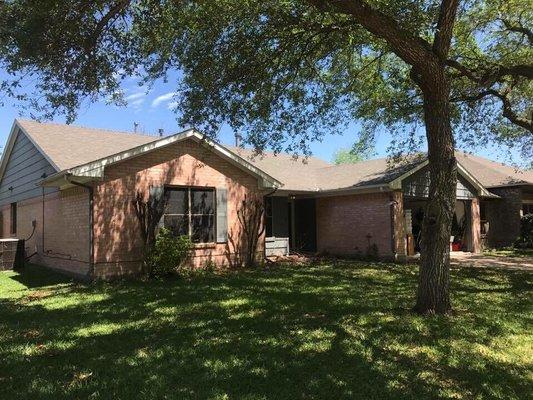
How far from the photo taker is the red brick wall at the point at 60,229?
12.8m

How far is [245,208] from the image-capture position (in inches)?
603

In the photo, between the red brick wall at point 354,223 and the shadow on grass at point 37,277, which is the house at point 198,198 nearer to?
the red brick wall at point 354,223

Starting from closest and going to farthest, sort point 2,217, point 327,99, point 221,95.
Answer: point 221,95, point 327,99, point 2,217

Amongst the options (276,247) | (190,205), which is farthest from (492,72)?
(276,247)

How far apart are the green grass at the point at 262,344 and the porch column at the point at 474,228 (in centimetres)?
1067

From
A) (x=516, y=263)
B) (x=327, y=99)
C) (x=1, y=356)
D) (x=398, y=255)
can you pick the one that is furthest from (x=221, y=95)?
(x=516, y=263)

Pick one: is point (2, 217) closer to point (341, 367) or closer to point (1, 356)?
point (1, 356)

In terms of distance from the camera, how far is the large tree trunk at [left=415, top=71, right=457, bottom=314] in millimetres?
7832

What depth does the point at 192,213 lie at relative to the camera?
14031 millimetres

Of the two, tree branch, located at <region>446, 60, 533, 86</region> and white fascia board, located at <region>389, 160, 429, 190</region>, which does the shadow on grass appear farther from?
tree branch, located at <region>446, 60, 533, 86</region>

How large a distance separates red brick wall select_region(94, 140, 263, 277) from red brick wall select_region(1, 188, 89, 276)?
1.80ft

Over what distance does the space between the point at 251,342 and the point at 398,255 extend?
1162 cm

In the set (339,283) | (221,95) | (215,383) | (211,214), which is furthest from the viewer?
(211,214)

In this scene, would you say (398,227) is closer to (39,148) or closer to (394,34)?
(394,34)
